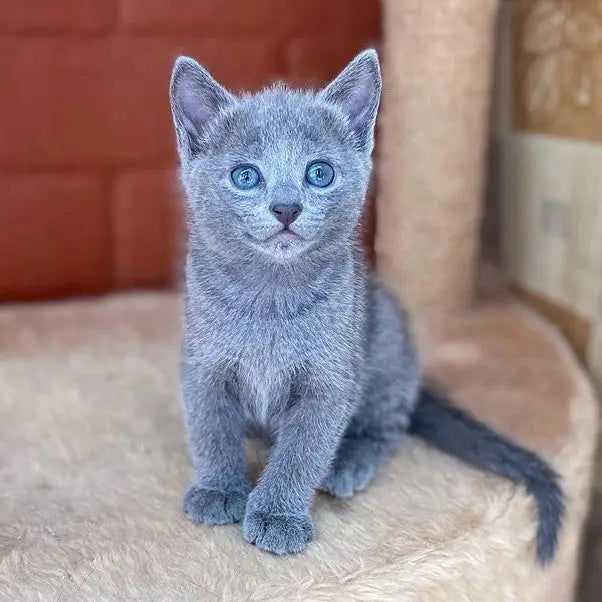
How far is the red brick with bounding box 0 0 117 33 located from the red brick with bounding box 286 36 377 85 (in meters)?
0.29

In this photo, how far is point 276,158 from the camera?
70cm

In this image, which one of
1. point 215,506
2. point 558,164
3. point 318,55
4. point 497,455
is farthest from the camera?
point 318,55

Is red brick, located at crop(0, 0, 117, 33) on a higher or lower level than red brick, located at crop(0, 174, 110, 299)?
higher

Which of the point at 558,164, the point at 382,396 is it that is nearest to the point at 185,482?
the point at 382,396

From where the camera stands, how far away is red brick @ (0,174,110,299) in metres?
1.34

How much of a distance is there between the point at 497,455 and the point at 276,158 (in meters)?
0.41

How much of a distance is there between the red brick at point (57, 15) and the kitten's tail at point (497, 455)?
2.54ft

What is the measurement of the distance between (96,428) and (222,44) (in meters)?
0.67

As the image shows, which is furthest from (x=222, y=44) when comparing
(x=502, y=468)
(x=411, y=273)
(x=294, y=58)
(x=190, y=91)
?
(x=502, y=468)

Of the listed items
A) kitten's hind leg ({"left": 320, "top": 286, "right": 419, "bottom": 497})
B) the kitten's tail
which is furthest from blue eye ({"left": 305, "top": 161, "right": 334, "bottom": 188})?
the kitten's tail

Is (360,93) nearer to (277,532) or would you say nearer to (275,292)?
(275,292)

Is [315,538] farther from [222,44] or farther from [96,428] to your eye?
[222,44]

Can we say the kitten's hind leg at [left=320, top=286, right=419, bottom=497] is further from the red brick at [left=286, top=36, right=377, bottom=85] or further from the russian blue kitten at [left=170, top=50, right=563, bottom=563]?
the red brick at [left=286, top=36, right=377, bottom=85]

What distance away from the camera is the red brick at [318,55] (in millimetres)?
1354
